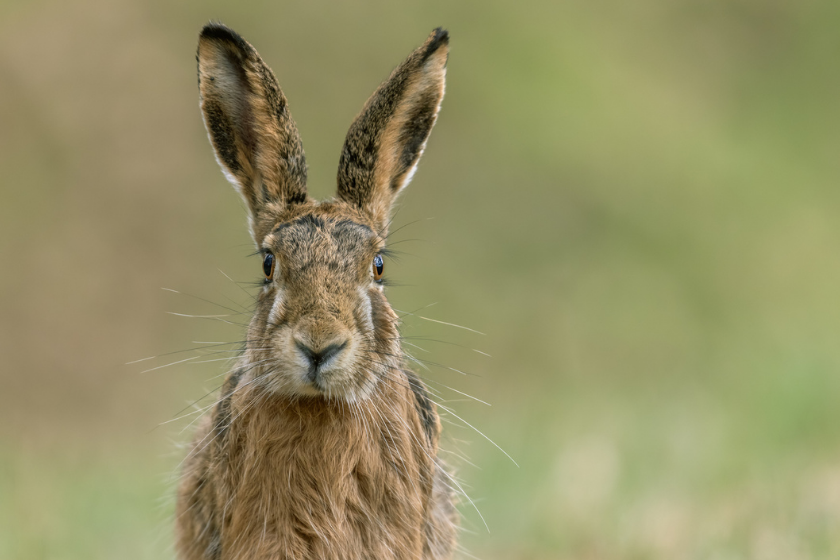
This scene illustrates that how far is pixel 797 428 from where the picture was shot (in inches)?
389

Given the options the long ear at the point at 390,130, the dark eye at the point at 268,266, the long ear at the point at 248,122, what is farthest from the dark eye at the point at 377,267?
the long ear at the point at 248,122

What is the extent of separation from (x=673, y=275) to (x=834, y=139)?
6.09 metres

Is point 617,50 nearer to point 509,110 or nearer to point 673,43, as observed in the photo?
point 673,43

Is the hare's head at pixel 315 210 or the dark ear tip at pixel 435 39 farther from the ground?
the dark ear tip at pixel 435 39

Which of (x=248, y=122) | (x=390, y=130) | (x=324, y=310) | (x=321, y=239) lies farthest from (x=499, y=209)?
(x=324, y=310)

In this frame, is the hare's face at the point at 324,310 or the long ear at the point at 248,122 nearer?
the hare's face at the point at 324,310

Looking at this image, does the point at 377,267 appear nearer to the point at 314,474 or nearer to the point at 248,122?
the point at 314,474

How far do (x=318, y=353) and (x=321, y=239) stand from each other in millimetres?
789

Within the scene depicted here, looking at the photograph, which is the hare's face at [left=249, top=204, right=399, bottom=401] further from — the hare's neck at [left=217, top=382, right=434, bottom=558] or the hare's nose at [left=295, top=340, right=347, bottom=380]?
the hare's neck at [left=217, top=382, right=434, bottom=558]

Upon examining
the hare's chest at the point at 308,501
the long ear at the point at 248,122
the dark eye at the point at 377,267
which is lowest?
the hare's chest at the point at 308,501

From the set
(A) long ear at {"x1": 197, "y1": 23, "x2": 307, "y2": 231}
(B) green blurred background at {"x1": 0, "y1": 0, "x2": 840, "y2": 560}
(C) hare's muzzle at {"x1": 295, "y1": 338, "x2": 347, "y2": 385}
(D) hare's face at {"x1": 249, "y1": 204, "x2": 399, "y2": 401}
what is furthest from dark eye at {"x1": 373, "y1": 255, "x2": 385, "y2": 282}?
(B) green blurred background at {"x1": 0, "y1": 0, "x2": 840, "y2": 560}

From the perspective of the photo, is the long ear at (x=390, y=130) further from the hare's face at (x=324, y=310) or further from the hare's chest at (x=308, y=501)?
the hare's chest at (x=308, y=501)

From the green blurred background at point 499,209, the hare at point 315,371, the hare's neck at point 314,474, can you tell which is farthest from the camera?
the green blurred background at point 499,209

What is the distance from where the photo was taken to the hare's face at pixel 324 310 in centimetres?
466
